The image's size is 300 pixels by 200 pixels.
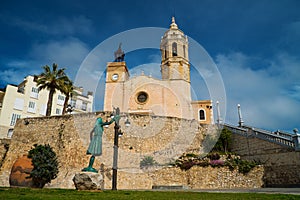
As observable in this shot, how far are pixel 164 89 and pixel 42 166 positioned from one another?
20.9 metres

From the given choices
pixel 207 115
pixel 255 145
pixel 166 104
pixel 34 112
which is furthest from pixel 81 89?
pixel 255 145

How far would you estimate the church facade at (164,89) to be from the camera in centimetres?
3159

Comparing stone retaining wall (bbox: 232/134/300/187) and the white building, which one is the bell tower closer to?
the white building

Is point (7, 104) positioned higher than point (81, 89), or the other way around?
point (81, 89)

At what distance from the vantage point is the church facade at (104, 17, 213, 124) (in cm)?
3159

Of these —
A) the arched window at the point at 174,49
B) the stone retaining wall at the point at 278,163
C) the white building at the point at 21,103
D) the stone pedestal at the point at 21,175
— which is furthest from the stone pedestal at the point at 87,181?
the arched window at the point at 174,49

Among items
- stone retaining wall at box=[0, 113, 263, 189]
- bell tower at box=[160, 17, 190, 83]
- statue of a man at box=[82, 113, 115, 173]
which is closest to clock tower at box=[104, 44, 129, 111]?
bell tower at box=[160, 17, 190, 83]

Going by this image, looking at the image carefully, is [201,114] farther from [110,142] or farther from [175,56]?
[110,142]

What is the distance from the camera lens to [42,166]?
49.3 feet

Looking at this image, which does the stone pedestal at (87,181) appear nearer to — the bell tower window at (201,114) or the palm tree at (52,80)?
A: the palm tree at (52,80)

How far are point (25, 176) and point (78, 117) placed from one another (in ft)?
21.9

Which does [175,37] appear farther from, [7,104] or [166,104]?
[7,104]

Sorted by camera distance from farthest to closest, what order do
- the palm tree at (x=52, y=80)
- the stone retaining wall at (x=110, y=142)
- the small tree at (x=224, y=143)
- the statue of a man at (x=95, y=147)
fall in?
the palm tree at (x=52, y=80) → the small tree at (x=224, y=143) → the stone retaining wall at (x=110, y=142) → the statue of a man at (x=95, y=147)

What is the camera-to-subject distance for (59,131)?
19.6 m
